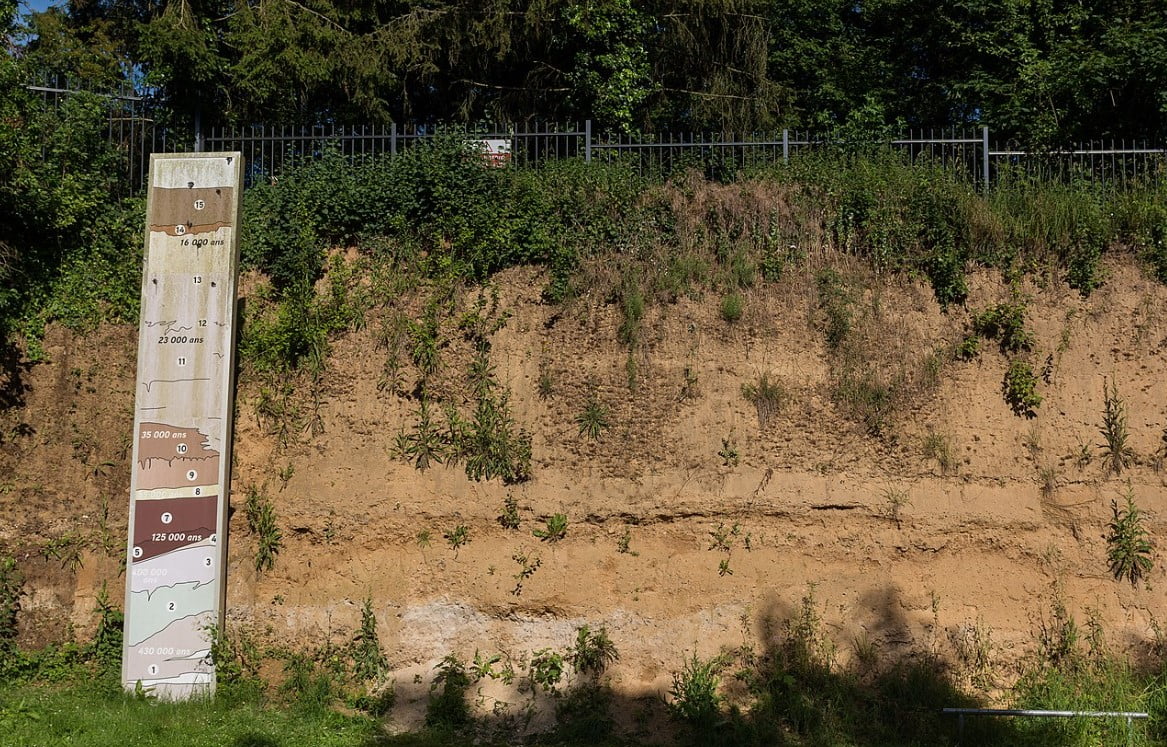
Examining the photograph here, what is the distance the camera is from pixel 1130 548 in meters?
9.12

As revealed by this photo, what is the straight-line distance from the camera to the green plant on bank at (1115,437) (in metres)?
9.46

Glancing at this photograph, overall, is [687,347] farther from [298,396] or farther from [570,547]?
[298,396]

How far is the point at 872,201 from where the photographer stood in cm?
1079

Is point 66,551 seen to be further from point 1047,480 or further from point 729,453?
point 1047,480

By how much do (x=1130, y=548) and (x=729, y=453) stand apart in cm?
396

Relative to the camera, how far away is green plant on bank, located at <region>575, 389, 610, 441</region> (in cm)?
982

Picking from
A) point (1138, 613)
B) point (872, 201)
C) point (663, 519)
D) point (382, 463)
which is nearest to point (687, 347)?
point (663, 519)

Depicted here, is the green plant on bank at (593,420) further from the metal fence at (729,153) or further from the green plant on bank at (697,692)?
the metal fence at (729,153)

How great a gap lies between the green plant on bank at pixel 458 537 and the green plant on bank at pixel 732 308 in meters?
3.62

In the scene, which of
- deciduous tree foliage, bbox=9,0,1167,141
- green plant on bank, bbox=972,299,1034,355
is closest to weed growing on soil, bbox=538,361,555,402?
green plant on bank, bbox=972,299,1034,355

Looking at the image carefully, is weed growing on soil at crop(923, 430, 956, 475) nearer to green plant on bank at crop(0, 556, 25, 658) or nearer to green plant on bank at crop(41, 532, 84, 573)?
green plant on bank at crop(41, 532, 84, 573)

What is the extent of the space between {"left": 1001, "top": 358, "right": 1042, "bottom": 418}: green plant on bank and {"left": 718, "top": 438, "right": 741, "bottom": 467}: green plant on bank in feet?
9.55

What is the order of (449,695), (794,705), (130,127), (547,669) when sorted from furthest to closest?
(130,127) → (547,669) → (449,695) → (794,705)

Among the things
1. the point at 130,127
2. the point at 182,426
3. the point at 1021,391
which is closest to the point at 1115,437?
the point at 1021,391
